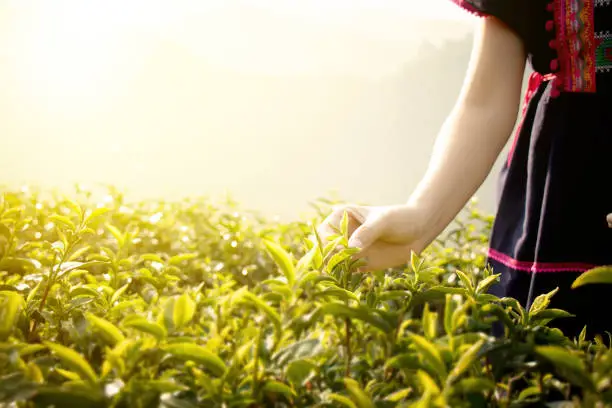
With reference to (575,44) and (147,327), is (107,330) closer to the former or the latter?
(147,327)

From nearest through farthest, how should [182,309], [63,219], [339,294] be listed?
1. [182,309]
2. [339,294]
3. [63,219]

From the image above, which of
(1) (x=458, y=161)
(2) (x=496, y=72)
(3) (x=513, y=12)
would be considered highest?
(3) (x=513, y=12)

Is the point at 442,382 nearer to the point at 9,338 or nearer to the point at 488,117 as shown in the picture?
the point at 9,338

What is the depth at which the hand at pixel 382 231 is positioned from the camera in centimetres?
125

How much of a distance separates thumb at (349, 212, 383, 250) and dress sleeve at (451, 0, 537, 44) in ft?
2.31

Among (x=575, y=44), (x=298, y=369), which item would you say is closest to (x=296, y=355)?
(x=298, y=369)

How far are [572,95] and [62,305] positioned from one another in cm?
126

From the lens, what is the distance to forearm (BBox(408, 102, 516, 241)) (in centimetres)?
147

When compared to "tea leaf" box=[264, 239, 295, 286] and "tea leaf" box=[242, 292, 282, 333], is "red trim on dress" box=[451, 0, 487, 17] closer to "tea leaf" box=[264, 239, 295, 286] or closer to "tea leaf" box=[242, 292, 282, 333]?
"tea leaf" box=[264, 239, 295, 286]

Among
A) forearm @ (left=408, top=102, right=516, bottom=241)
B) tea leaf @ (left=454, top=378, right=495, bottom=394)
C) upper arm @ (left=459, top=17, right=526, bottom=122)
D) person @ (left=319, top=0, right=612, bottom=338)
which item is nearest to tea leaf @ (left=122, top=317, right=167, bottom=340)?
tea leaf @ (left=454, top=378, right=495, bottom=394)

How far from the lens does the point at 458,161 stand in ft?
4.99

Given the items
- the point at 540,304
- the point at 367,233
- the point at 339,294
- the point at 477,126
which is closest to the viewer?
the point at 339,294

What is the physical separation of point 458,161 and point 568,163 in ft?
0.87

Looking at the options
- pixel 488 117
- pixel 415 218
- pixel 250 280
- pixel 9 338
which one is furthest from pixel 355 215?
pixel 250 280
